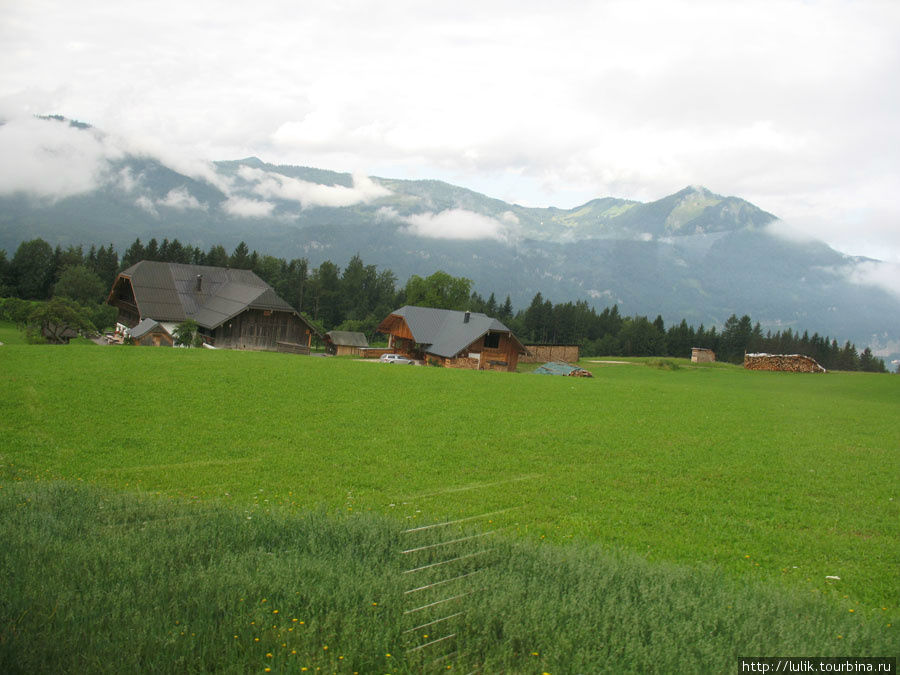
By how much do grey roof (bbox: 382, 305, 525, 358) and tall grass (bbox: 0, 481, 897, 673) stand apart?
45443 mm

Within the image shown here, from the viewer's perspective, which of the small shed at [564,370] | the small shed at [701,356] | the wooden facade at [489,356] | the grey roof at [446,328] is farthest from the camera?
the small shed at [701,356]

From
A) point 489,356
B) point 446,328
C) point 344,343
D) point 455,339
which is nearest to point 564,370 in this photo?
point 489,356

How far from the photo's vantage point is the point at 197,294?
5978 cm

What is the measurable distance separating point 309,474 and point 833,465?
42.3 ft

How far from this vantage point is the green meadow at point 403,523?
5156mm

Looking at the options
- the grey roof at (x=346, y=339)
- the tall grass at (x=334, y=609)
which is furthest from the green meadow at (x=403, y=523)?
the grey roof at (x=346, y=339)

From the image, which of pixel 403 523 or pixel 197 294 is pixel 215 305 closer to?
pixel 197 294

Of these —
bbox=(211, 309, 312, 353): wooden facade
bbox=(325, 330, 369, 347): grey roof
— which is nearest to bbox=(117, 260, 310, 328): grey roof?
bbox=(211, 309, 312, 353): wooden facade

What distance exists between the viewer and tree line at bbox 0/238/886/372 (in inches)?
3472

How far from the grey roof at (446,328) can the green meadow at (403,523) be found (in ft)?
92.1

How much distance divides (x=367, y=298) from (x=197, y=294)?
2206 inches

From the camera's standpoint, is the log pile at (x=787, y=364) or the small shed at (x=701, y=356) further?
the small shed at (x=701, y=356)

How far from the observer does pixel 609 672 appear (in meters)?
4.84

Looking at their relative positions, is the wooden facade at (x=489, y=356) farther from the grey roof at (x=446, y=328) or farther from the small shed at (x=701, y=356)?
the small shed at (x=701, y=356)
